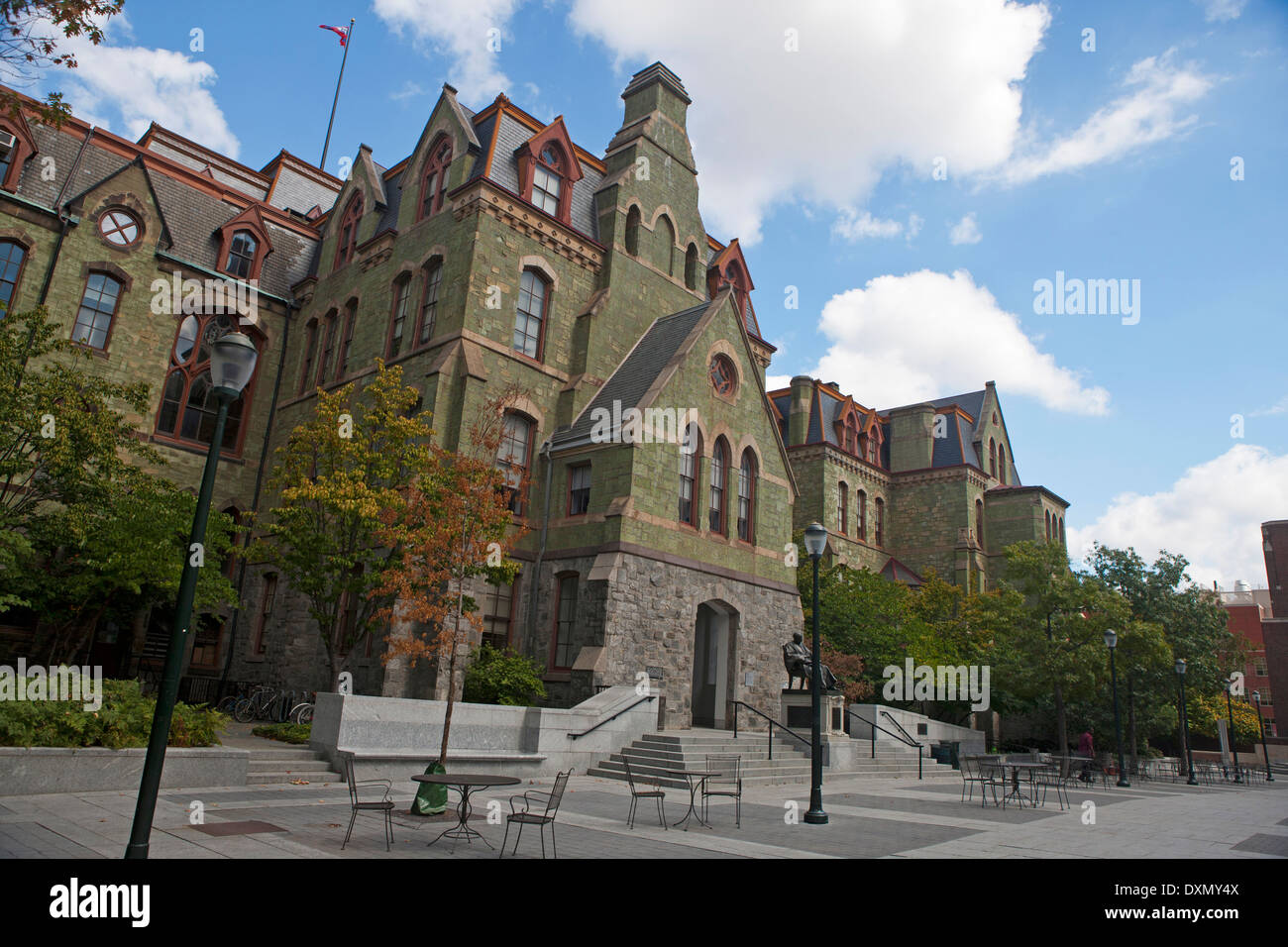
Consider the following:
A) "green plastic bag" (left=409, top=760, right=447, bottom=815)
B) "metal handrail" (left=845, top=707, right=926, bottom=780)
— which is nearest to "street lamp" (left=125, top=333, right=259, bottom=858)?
"green plastic bag" (left=409, top=760, right=447, bottom=815)

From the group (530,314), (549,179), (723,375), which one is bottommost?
(723,375)

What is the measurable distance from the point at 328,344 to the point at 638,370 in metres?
10.6

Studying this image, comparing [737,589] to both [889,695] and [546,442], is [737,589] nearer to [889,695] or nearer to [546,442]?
[546,442]

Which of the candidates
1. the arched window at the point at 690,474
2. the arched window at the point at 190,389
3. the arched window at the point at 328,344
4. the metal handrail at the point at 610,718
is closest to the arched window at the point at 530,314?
the arched window at the point at 690,474

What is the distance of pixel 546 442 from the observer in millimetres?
23078

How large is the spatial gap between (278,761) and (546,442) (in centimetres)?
1124

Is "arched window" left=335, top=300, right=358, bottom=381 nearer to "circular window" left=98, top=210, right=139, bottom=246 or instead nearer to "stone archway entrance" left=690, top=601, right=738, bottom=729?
"circular window" left=98, top=210, right=139, bottom=246

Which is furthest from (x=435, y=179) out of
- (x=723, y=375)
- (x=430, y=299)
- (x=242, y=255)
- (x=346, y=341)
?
(x=723, y=375)

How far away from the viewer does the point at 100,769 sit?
11250 mm

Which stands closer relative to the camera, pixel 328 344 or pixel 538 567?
pixel 538 567

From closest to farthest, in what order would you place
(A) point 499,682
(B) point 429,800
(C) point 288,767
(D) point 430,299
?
(B) point 429,800 < (C) point 288,767 < (A) point 499,682 < (D) point 430,299

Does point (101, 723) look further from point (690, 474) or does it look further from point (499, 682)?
point (690, 474)

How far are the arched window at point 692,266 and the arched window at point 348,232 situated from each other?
11.3 meters

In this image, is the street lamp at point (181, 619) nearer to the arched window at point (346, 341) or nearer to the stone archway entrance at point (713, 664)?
the stone archway entrance at point (713, 664)
